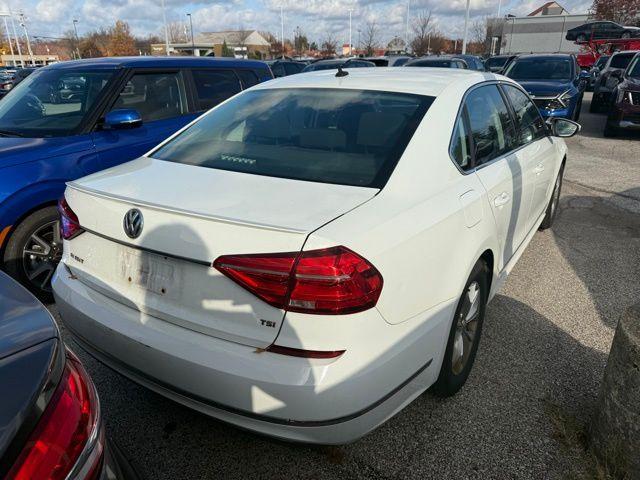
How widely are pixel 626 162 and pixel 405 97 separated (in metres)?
8.40

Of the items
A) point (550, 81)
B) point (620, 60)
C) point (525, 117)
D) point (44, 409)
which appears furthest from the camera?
point (620, 60)

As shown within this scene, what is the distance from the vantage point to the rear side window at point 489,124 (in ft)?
9.43

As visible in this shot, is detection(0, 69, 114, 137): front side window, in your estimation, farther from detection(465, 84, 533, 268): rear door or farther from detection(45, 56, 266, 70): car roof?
detection(465, 84, 533, 268): rear door

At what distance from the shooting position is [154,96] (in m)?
4.88

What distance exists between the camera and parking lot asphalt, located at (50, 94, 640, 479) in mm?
2264

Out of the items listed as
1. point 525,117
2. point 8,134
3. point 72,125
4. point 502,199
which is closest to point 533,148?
point 525,117

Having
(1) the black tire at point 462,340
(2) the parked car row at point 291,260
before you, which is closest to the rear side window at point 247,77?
(2) the parked car row at point 291,260

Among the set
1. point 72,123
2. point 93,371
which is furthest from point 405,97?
point 72,123

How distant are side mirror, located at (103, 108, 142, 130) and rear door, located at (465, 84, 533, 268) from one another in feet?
9.12

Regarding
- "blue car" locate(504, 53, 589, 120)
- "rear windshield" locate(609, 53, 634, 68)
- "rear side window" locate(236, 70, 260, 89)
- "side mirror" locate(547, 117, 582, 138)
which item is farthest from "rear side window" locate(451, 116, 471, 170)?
"rear windshield" locate(609, 53, 634, 68)

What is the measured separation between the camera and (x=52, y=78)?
15.5 feet

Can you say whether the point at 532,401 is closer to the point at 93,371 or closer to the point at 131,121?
the point at 93,371

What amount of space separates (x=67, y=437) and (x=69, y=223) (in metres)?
1.51

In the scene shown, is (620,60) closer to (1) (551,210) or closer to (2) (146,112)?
(1) (551,210)
